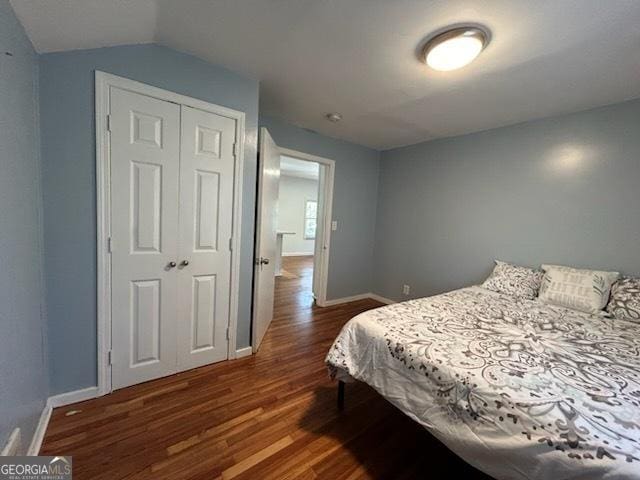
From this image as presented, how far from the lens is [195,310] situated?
1974 millimetres

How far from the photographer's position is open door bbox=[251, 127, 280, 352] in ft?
7.08

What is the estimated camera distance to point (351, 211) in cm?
378

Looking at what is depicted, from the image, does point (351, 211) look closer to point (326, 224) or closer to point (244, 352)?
point (326, 224)

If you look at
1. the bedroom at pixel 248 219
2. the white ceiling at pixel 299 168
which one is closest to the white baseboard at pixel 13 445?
the bedroom at pixel 248 219

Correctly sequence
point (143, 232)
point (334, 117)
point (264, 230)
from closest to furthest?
1. point (143, 232)
2. point (264, 230)
3. point (334, 117)

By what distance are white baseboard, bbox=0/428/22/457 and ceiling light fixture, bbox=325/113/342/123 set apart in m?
3.03

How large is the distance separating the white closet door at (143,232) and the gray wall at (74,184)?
12 cm

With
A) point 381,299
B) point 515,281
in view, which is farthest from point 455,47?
point 381,299

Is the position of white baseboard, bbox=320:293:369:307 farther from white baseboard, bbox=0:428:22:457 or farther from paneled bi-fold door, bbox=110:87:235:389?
white baseboard, bbox=0:428:22:457

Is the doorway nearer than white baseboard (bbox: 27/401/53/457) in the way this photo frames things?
No

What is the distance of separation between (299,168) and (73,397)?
577cm

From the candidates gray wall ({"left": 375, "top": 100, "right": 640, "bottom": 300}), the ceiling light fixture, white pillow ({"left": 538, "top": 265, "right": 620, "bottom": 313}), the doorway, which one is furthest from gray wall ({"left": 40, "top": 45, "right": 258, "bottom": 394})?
the doorway

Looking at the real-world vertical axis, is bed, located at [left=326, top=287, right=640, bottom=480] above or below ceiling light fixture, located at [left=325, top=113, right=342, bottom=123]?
below

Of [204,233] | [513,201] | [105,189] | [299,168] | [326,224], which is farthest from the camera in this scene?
[299,168]
